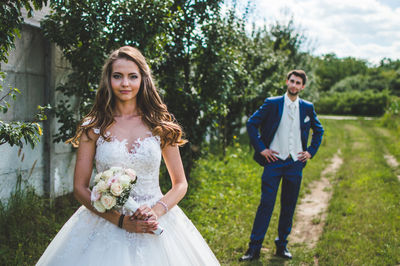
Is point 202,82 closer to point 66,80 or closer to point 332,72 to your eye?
point 66,80

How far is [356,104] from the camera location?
1534 inches

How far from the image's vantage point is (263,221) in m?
4.19


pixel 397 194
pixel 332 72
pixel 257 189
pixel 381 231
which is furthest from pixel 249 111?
pixel 332 72

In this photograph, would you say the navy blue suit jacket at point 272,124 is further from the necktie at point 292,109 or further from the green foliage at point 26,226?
the green foliage at point 26,226

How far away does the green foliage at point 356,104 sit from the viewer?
36781 mm

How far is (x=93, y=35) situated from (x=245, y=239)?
3368 millimetres

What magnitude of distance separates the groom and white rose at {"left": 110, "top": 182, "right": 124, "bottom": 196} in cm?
255

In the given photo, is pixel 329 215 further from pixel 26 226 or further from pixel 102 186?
pixel 102 186

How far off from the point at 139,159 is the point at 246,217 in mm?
3654

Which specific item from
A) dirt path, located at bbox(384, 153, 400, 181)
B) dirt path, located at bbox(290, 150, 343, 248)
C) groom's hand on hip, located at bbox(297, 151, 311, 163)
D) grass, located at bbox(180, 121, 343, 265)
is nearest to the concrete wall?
grass, located at bbox(180, 121, 343, 265)

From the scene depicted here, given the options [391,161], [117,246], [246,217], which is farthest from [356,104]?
[117,246]

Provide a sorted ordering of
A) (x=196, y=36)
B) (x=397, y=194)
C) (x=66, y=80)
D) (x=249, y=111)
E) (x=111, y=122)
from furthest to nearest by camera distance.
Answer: (x=249, y=111), (x=397, y=194), (x=196, y=36), (x=66, y=80), (x=111, y=122)

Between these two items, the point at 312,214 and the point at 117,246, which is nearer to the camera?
the point at 117,246

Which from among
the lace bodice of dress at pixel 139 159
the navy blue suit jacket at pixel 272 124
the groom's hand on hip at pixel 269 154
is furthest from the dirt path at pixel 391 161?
the lace bodice of dress at pixel 139 159
